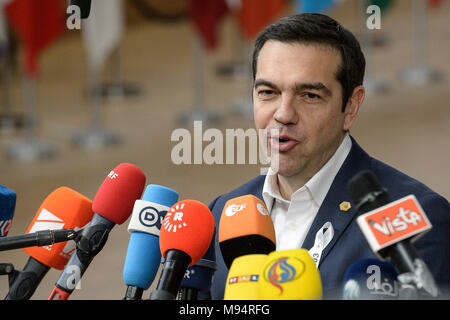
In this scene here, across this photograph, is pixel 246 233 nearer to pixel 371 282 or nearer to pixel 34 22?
pixel 371 282

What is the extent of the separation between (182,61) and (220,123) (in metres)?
2.96

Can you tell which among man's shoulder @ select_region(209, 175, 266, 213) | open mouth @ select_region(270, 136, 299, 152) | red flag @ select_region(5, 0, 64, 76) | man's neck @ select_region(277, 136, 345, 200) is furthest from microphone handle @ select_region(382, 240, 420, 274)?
red flag @ select_region(5, 0, 64, 76)

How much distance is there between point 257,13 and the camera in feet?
26.9

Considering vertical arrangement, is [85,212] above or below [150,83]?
below

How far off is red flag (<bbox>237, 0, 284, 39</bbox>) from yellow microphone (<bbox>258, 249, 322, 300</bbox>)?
22.7 ft

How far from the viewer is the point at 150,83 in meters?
9.84

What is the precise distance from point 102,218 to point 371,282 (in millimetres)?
644

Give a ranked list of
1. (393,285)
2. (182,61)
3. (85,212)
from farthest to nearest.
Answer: (182,61), (85,212), (393,285)

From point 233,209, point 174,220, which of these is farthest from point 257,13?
point 174,220

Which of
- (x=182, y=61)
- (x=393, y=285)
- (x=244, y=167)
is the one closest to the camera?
(x=393, y=285)

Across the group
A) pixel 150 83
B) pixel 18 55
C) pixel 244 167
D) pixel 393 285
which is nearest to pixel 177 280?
pixel 393 285

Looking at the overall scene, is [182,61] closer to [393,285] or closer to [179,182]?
[179,182]

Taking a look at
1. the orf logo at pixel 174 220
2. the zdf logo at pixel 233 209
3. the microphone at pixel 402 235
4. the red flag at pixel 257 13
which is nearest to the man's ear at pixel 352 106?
the zdf logo at pixel 233 209

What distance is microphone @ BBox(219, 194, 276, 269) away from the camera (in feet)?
5.49
